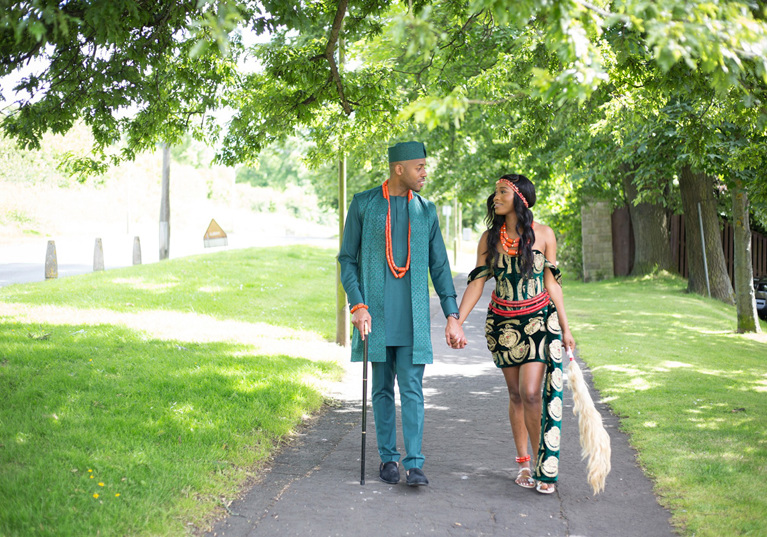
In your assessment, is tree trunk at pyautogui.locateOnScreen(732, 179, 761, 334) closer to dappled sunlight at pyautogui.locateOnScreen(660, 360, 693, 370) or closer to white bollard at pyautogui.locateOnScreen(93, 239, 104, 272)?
dappled sunlight at pyautogui.locateOnScreen(660, 360, 693, 370)

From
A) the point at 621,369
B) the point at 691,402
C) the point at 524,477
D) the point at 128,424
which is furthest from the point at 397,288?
the point at 621,369

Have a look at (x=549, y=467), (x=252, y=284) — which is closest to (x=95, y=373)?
(x=549, y=467)

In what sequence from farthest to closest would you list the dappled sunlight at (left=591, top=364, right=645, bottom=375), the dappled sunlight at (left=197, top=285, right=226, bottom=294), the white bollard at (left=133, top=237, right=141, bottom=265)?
the white bollard at (left=133, top=237, right=141, bottom=265)
the dappled sunlight at (left=197, top=285, right=226, bottom=294)
the dappled sunlight at (left=591, top=364, right=645, bottom=375)

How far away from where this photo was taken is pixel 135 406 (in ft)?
20.1

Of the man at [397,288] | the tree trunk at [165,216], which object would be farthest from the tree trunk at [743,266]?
the tree trunk at [165,216]

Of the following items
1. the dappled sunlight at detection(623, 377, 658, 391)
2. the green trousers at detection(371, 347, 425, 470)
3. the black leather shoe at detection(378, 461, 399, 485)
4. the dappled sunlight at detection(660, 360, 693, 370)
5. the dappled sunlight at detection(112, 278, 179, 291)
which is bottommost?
the black leather shoe at detection(378, 461, 399, 485)

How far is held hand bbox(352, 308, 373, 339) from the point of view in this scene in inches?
196

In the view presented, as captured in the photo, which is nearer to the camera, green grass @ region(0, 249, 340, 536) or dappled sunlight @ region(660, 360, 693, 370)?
green grass @ region(0, 249, 340, 536)

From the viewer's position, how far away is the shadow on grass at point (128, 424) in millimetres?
4160

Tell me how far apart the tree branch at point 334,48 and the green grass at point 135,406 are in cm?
312

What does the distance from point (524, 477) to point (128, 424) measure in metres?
2.92

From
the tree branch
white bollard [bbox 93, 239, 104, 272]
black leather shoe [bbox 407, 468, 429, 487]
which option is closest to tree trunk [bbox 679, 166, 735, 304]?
the tree branch

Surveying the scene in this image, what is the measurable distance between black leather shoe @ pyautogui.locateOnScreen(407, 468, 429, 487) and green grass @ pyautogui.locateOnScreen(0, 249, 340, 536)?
3.63ft

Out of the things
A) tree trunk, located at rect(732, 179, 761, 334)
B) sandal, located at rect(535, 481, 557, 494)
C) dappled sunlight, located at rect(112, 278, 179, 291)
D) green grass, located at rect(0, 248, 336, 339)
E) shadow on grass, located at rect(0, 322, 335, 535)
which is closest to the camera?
shadow on grass, located at rect(0, 322, 335, 535)
